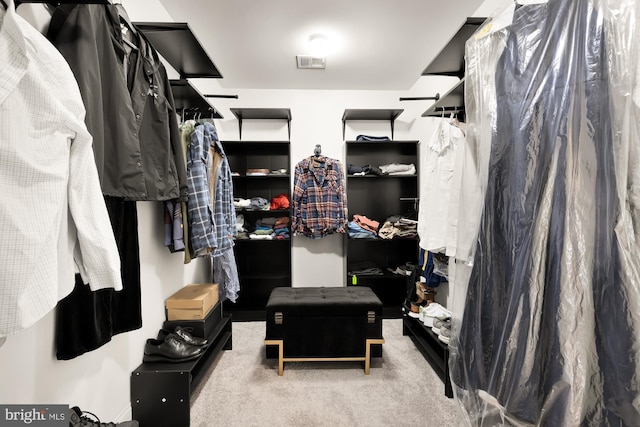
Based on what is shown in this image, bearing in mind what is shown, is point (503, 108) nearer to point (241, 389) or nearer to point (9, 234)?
point (9, 234)

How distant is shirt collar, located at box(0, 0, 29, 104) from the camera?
60 cm

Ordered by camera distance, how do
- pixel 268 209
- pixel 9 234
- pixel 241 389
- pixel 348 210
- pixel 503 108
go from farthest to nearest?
pixel 348 210 < pixel 268 209 < pixel 241 389 < pixel 503 108 < pixel 9 234

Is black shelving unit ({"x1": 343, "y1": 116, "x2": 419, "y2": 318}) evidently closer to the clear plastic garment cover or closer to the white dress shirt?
the clear plastic garment cover

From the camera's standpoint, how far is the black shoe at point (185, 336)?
5.71 feet

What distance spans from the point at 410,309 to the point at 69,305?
2.30m

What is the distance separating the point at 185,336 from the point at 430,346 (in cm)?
172

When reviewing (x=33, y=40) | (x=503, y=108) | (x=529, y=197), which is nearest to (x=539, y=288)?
(x=529, y=197)

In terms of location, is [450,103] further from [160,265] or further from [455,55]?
[160,265]

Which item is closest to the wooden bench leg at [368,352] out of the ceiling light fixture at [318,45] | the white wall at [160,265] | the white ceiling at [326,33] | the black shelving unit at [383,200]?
the white wall at [160,265]

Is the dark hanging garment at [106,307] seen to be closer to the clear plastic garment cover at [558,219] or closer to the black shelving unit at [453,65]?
the clear plastic garment cover at [558,219]

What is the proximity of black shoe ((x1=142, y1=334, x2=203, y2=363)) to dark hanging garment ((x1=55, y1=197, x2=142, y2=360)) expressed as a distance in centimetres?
35

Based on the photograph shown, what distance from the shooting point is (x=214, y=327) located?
6.80 ft

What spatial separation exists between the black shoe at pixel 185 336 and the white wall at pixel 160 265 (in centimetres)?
6

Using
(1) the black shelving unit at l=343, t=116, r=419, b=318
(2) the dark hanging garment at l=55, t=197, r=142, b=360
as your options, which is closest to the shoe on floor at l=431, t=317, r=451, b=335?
(1) the black shelving unit at l=343, t=116, r=419, b=318
